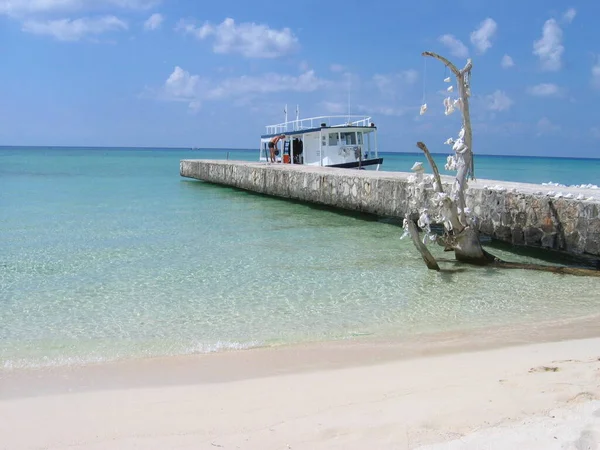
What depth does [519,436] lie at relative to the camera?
2746mm

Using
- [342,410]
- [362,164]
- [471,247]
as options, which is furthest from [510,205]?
[362,164]

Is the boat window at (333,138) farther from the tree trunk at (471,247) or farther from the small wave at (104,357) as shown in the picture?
the small wave at (104,357)

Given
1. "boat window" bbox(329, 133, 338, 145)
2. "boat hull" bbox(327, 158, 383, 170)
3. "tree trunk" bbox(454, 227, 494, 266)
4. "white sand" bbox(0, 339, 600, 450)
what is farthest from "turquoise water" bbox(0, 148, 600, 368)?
"boat window" bbox(329, 133, 338, 145)

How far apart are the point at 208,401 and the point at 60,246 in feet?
23.3

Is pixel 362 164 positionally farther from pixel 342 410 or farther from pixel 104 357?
pixel 342 410

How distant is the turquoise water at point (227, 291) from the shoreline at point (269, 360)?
0.18m

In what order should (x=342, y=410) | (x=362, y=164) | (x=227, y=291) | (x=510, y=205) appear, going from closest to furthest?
(x=342, y=410) < (x=227, y=291) < (x=510, y=205) < (x=362, y=164)

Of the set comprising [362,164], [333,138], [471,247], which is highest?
[333,138]

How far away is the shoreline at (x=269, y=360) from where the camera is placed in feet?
13.3

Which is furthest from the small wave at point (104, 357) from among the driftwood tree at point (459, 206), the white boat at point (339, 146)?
the white boat at point (339, 146)

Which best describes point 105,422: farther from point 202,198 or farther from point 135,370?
point 202,198

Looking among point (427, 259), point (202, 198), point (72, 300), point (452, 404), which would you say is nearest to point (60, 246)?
point (72, 300)

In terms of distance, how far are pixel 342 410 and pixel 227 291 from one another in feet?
11.9

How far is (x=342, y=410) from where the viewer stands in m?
3.37
